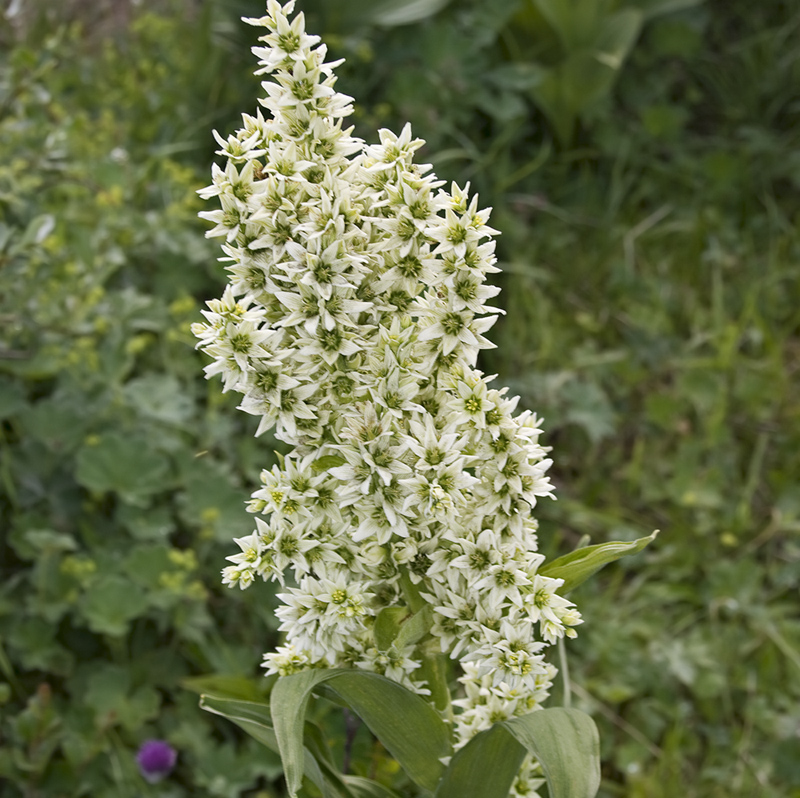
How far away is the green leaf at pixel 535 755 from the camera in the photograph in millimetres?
1145

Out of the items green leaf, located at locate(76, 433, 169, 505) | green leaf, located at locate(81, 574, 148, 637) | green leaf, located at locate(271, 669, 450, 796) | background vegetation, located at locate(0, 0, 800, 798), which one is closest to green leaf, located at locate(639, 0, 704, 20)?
background vegetation, located at locate(0, 0, 800, 798)

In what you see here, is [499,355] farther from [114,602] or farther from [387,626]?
[387,626]

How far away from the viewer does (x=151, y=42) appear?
3963 mm

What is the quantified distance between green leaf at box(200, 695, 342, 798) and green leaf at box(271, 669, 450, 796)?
0.34 feet

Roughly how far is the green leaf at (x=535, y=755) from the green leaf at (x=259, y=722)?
167 mm

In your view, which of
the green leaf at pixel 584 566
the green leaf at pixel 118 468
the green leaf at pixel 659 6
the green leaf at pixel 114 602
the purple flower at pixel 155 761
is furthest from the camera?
the green leaf at pixel 659 6

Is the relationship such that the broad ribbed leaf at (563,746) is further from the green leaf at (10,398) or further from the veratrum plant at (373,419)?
the green leaf at (10,398)

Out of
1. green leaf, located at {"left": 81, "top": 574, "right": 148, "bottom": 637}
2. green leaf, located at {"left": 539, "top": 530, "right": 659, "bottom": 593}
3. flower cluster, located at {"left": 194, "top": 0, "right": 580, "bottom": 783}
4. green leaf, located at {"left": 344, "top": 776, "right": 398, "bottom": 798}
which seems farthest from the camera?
green leaf, located at {"left": 81, "top": 574, "right": 148, "bottom": 637}

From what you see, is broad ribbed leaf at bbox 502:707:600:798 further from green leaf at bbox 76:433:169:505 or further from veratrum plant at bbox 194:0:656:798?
green leaf at bbox 76:433:169:505

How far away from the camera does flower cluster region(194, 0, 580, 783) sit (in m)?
1.13

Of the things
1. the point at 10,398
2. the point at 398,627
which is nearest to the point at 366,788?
the point at 398,627

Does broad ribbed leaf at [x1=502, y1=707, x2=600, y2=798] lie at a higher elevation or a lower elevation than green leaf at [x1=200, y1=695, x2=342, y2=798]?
higher

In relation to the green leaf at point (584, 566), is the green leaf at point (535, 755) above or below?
below

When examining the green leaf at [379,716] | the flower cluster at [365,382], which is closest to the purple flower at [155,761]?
the green leaf at [379,716]
